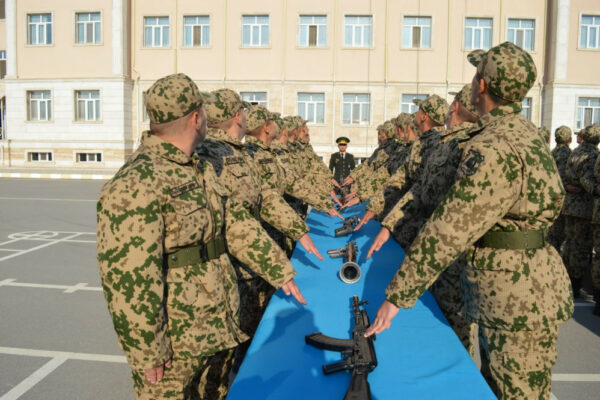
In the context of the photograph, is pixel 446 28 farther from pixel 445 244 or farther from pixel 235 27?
pixel 445 244

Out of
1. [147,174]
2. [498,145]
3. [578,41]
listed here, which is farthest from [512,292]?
[578,41]

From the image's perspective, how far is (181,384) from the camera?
2.16 meters

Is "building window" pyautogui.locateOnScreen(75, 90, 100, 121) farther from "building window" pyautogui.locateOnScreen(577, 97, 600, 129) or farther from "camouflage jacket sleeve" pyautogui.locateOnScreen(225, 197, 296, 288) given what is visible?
"camouflage jacket sleeve" pyautogui.locateOnScreen(225, 197, 296, 288)

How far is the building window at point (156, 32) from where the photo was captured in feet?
75.5

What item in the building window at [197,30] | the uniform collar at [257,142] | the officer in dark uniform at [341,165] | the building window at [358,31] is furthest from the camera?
the building window at [197,30]

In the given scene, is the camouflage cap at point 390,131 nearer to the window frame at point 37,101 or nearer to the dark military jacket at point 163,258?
the dark military jacket at point 163,258

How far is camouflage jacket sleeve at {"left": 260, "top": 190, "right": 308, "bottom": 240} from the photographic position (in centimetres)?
354

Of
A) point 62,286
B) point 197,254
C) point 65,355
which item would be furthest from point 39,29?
point 197,254

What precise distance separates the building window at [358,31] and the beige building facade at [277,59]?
61 mm

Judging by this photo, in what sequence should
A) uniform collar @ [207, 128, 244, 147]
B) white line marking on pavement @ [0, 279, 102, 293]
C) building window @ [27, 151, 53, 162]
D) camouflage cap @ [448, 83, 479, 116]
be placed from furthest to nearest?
building window @ [27, 151, 53, 162]
white line marking on pavement @ [0, 279, 102, 293]
uniform collar @ [207, 128, 244, 147]
camouflage cap @ [448, 83, 479, 116]

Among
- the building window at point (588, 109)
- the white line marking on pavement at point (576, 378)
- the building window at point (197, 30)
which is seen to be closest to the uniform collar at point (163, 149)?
the white line marking on pavement at point (576, 378)

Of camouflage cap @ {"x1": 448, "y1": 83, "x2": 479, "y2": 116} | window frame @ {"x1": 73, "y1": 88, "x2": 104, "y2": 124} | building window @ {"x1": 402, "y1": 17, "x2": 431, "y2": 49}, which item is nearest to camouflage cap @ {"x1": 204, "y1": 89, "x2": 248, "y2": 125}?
camouflage cap @ {"x1": 448, "y1": 83, "x2": 479, "y2": 116}

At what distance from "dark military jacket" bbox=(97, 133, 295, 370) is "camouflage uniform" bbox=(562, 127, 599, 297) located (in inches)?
206

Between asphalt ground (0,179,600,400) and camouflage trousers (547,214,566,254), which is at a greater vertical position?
camouflage trousers (547,214,566,254)
